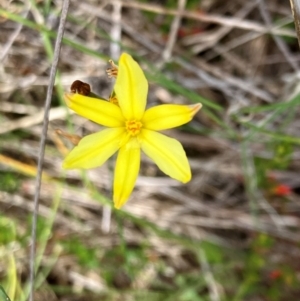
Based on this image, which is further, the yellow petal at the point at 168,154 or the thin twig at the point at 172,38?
the thin twig at the point at 172,38

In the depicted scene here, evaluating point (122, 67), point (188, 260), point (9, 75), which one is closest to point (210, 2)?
point (9, 75)

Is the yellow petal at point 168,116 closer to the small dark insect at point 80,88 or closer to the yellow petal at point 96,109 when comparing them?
the yellow petal at point 96,109

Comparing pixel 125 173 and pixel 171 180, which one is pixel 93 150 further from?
pixel 171 180

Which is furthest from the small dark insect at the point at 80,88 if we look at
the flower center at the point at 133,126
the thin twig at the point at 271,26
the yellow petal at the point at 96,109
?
the thin twig at the point at 271,26

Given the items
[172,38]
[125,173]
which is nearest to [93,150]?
[125,173]

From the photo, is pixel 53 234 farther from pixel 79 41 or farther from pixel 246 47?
pixel 246 47

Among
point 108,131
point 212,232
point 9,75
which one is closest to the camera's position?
point 108,131

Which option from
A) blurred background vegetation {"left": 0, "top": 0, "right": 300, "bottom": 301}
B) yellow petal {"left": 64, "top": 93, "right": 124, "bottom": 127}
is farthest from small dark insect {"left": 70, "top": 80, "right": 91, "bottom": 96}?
blurred background vegetation {"left": 0, "top": 0, "right": 300, "bottom": 301}
